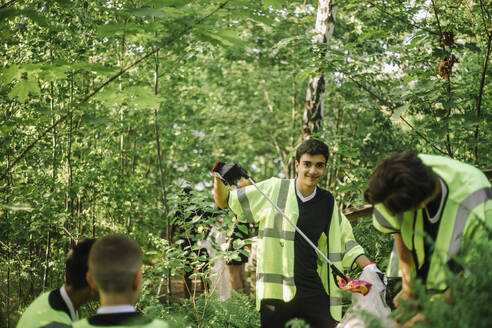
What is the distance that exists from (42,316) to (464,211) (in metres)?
2.00

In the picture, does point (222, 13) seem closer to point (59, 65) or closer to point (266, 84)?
point (59, 65)

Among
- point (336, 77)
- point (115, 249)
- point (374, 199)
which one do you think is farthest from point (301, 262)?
point (336, 77)

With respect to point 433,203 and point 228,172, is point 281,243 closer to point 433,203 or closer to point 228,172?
point 228,172

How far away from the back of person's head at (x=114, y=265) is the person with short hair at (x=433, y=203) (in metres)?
1.15

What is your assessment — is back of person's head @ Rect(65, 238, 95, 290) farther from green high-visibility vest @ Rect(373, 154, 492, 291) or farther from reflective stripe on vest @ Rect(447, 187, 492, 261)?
reflective stripe on vest @ Rect(447, 187, 492, 261)

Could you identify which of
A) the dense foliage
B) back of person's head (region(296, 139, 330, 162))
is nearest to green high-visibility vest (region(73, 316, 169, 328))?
the dense foliage

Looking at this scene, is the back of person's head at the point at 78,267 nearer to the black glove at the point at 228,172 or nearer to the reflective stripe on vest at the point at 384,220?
the black glove at the point at 228,172

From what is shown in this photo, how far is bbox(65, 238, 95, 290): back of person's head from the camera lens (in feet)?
7.00

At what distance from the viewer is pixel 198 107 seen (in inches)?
410

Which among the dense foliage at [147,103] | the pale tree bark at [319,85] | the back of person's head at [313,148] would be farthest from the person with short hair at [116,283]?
the pale tree bark at [319,85]

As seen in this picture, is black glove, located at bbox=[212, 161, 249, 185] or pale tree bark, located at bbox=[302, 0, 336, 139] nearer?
black glove, located at bbox=[212, 161, 249, 185]

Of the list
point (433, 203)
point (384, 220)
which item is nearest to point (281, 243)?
point (384, 220)

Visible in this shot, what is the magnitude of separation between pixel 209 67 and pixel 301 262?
892 centimetres

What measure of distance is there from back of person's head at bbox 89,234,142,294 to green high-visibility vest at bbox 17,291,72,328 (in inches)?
11.8
